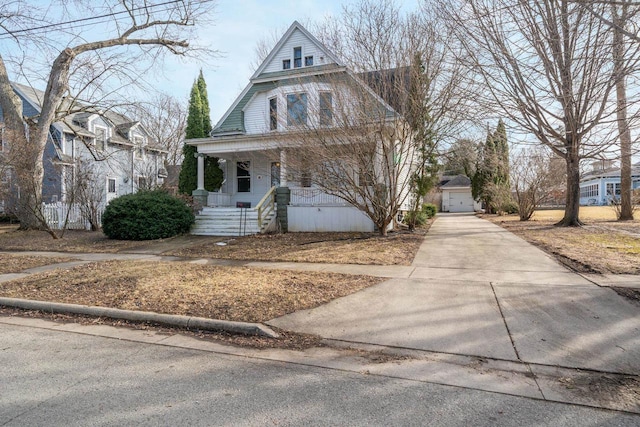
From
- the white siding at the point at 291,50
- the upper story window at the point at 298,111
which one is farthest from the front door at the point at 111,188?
the upper story window at the point at 298,111

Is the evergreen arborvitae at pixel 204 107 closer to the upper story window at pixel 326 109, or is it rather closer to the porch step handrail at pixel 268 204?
the porch step handrail at pixel 268 204

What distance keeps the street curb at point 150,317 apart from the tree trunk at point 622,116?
5.77m

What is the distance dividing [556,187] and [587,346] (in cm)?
2202

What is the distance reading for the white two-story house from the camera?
1137 centimetres

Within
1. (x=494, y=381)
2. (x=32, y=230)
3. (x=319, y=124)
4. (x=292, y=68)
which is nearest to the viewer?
(x=494, y=381)

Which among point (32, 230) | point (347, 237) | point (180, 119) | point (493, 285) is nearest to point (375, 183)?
point (347, 237)

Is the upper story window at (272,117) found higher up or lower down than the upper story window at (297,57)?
lower down

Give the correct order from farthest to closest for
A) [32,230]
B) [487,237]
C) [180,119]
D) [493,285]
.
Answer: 1. [180,119]
2. [32,230]
3. [487,237]
4. [493,285]

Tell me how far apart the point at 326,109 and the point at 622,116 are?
9.22 m

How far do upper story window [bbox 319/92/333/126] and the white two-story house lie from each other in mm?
31

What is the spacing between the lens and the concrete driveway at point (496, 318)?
3.87 m

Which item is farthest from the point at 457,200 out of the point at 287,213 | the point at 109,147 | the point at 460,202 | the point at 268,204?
the point at 109,147

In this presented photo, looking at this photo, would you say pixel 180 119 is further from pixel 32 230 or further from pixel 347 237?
pixel 347 237

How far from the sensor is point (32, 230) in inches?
624
